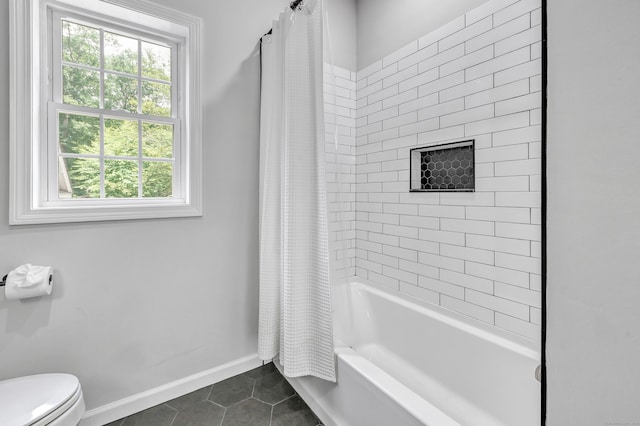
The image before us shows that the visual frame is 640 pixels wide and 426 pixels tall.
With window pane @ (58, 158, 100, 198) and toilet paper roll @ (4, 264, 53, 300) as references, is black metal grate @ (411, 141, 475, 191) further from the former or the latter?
toilet paper roll @ (4, 264, 53, 300)

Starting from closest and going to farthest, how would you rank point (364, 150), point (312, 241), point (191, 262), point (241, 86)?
point (312, 241)
point (191, 262)
point (241, 86)
point (364, 150)

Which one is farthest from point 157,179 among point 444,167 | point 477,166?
point 477,166

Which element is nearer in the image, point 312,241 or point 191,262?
point 312,241

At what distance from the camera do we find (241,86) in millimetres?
1962

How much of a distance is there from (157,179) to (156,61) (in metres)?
0.76

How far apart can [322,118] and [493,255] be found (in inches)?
46.2

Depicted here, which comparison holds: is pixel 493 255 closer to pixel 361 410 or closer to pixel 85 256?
pixel 361 410

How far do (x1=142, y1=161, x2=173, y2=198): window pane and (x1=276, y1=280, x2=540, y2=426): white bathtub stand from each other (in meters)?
1.28

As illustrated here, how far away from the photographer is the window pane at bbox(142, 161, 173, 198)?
6.01 feet

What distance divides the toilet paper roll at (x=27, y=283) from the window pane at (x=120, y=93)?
3.20 feet

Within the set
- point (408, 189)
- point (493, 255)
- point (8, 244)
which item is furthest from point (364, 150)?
point (8, 244)

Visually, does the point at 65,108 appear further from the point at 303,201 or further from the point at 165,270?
the point at 303,201

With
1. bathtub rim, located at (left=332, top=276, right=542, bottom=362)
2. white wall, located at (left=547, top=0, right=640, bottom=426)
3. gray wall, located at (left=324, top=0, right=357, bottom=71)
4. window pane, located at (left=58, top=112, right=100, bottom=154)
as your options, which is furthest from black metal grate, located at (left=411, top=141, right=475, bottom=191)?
window pane, located at (left=58, top=112, right=100, bottom=154)

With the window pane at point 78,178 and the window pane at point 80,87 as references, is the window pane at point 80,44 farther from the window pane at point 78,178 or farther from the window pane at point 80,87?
the window pane at point 78,178
